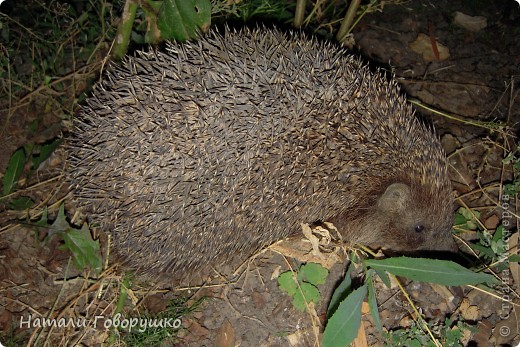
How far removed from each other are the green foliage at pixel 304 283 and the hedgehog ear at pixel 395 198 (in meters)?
0.68

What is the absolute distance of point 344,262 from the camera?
398 cm

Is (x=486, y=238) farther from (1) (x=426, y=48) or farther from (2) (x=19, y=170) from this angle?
(2) (x=19, y=170)

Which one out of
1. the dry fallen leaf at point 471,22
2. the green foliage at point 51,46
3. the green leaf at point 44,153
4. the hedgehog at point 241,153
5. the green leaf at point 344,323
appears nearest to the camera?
the green leaf at point 344,323

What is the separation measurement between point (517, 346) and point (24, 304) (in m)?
3.74

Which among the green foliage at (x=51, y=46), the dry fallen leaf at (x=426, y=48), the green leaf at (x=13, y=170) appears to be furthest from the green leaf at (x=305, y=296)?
the dry fallen leaf at (x=426, y=48)

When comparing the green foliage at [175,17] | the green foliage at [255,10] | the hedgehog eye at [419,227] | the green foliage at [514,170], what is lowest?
the hedgehog eye at [419,227]

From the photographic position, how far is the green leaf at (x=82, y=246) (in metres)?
3.94

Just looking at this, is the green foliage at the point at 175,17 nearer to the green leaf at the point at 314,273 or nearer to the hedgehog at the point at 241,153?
the hedgehog at the point at 241,153

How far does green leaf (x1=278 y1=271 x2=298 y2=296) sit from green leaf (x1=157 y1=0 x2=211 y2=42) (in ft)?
6.42

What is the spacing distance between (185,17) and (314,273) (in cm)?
218

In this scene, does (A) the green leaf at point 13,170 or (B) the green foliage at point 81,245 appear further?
(A) the green leaf at point 13,170

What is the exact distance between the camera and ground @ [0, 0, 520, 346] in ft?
12.1

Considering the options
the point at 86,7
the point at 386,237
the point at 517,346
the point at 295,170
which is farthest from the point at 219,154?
the point at 86,7

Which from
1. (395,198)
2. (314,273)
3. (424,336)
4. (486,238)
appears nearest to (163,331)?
(314,273)
